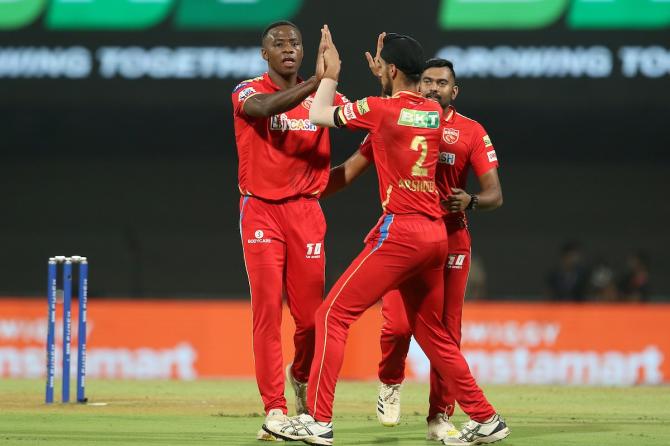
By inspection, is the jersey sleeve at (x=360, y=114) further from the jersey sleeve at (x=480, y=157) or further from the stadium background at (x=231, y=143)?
the stadium background at (x=231, y=143)

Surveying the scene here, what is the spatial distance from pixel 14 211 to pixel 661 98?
9.36 meters

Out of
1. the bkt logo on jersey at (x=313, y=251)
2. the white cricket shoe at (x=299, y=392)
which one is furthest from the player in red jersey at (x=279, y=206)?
the white cricket shoe at (x=299, y=392)

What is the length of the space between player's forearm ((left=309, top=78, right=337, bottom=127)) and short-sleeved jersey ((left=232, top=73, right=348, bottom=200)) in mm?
512

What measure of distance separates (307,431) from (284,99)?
1.75 metres

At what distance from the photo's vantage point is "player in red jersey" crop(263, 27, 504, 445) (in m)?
6.45

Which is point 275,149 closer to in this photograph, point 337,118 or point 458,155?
point 337,118

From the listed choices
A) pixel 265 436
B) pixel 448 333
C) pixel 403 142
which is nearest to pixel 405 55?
pixel 403 142

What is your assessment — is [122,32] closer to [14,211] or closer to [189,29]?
[189,29]

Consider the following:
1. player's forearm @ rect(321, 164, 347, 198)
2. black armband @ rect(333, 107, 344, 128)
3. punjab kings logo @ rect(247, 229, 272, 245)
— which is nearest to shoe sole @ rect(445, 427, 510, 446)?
punjab kings logo @ rect(247, 229, 272, 245)

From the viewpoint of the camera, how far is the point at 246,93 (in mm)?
7047

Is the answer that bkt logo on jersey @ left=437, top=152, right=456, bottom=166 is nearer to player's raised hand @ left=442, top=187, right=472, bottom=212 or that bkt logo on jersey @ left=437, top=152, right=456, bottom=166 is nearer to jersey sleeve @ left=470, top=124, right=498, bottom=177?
jersey sleeve @ left=470, top=124, right=498, bottom=177

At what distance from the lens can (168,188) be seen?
17.8 m

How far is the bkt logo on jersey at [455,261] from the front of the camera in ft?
Result: 23.4

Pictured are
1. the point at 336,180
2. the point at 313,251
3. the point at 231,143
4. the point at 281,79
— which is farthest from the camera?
the point at 231,143
